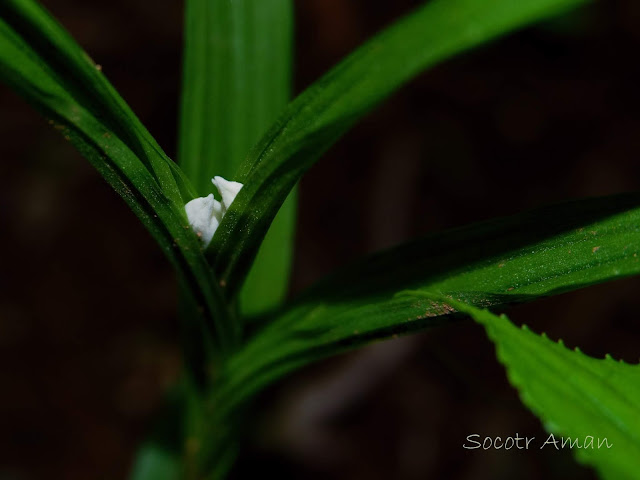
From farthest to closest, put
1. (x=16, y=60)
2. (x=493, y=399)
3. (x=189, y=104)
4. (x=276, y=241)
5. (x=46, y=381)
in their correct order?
(x=493, y=399), (x=46, y=381), (x=276, y=241), (x=189, y=104), (x=16, y=60)

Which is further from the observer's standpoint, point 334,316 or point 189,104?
point 189,104

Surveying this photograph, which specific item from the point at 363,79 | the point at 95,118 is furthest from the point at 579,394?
the point at 95,118

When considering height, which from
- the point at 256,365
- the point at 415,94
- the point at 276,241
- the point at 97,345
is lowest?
the point at 256,365

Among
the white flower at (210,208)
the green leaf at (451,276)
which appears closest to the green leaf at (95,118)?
the white flower at (210,208)

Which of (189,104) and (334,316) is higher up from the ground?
(189,104)

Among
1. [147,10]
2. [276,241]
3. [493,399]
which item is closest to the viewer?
[276,241]

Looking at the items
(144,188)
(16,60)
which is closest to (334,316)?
(144,188)

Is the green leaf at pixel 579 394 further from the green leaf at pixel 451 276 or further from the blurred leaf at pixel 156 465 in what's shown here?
the blurred leaf at pixel 156 465

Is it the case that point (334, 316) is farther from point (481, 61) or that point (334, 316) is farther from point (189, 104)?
point (481, 61)
